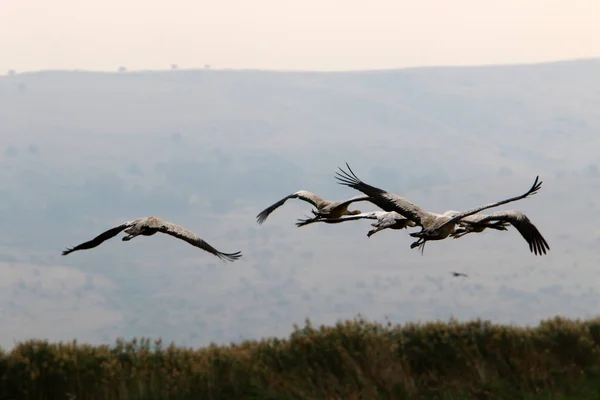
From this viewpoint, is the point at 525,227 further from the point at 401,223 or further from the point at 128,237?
the point at 128,237

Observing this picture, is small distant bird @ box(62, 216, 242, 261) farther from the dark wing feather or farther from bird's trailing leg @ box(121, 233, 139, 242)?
the dark wing feather

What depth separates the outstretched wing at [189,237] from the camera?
47.0 feet

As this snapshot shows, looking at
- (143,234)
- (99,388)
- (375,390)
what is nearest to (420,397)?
(375,390)

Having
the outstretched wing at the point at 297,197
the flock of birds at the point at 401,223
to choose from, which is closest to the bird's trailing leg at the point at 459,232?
the flock of birds at the point at 401,223

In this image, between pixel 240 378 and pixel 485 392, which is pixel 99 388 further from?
pixel 485 392

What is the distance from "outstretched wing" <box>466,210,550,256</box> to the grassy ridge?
580 cm

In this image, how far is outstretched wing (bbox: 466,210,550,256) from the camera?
13.6 meters

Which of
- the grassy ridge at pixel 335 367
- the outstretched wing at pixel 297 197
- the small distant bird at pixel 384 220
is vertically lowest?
the grassy ridge at pixel 335 367

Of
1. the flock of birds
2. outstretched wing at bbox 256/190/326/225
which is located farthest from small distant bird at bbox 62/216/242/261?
outstretched wing at bbox 256/190/326/225

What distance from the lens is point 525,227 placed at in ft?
44.7

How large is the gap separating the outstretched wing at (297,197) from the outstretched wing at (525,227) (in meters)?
4.06

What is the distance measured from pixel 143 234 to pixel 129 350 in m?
7.92

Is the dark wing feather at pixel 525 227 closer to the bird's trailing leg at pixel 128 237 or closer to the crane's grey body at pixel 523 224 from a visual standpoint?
the crane's grey body at pixel 523 224

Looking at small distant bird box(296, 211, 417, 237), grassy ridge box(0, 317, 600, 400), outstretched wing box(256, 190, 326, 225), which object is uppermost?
outstretched wing box(256, 190, 326, 225)
